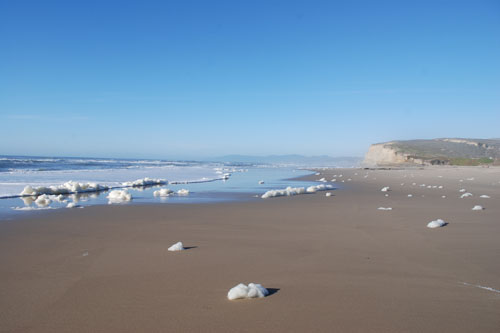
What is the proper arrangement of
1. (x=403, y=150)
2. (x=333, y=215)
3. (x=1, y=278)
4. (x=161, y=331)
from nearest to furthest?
(x=161, y=331) → (x=1, y=278) → (x=333, y=215) → (x=403, y=150)

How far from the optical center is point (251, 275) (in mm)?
3867

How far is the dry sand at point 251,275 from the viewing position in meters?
2.79

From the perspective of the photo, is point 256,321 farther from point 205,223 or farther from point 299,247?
point 205,223

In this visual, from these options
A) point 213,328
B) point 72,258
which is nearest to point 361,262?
point 213,328

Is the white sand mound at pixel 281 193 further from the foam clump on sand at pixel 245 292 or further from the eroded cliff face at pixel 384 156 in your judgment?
the eroded cliff face at pixel 384 156

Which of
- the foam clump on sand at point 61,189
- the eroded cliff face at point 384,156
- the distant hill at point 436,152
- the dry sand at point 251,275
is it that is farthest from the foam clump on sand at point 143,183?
the eroded cliff face at point 384,156

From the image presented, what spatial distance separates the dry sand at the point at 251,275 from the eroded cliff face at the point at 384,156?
56.9 meters

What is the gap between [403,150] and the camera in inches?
2525

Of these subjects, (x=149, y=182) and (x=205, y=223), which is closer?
(x=205, y=223)

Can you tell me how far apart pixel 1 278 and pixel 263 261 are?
2.66m

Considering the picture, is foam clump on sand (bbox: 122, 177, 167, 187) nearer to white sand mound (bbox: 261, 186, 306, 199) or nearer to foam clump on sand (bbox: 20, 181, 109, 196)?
foam clump on sand (bbox: 20, 181, 109, 196)

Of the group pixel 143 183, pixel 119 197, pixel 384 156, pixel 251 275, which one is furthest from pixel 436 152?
pixel 251 275

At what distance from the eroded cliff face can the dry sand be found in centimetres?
5685

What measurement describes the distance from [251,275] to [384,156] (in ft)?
227
